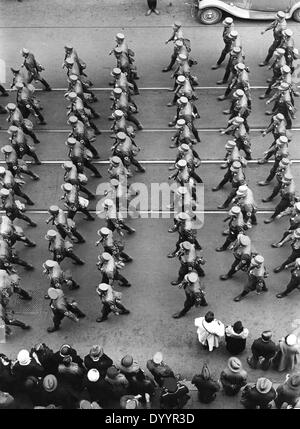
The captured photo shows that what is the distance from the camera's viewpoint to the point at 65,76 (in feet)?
62.5

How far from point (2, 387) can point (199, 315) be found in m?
4.34

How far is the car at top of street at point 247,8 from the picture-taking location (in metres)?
19.7

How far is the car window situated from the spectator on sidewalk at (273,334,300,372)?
11700 millimetres

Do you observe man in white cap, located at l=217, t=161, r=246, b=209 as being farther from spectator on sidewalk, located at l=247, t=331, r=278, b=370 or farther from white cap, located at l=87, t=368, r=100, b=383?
white cap, located at l=87, t=368, r=100, b=383

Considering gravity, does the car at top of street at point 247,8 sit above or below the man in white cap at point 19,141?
above

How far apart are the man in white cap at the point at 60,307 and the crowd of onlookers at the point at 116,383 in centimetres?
105

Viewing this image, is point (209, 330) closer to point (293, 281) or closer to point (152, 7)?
point (293, 281)

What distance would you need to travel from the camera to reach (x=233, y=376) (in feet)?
37.8

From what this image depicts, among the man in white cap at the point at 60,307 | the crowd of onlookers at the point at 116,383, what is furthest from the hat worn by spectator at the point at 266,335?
the man in white cap at the point at 60,307

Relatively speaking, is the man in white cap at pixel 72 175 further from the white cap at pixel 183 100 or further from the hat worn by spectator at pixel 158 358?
the hat worn by spectator at pixel 158 358

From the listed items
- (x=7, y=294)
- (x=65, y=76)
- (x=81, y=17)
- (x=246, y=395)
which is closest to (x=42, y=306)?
(x=7, y=294)

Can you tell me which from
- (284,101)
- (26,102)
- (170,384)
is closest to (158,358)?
(170,384)

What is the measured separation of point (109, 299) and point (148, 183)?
4.37 meters

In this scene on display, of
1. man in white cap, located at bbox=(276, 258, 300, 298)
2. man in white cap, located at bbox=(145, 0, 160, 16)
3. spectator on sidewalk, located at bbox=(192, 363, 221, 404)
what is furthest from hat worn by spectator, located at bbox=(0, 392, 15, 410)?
man in white cap, located at bbox=(145, 0, 160, 16)
